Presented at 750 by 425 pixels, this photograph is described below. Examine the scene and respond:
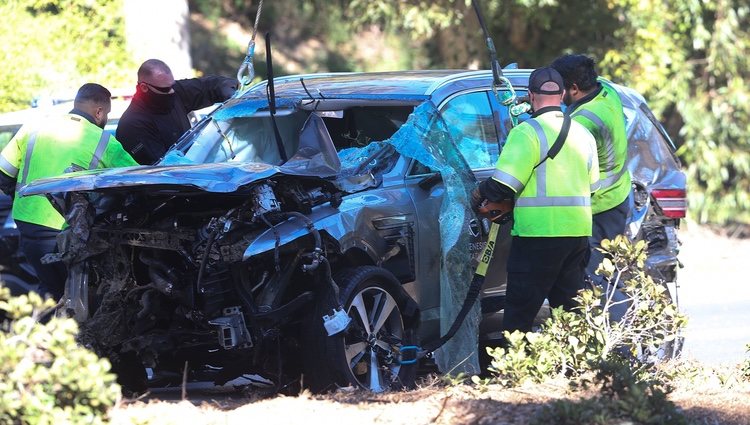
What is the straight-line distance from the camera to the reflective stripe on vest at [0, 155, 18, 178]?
782cm

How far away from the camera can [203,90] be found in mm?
9219

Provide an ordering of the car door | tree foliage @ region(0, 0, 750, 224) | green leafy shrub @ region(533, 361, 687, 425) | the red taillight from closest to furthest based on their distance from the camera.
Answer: green leafy shrub @ region(533, 361, 687, 425) < the car door < the red taillight < tree foliage @ region(0, 0, 750, 224)

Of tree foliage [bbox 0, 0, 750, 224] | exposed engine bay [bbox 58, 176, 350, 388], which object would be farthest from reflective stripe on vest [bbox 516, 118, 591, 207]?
tree foliage [bbox 0, 0, 750, 224]

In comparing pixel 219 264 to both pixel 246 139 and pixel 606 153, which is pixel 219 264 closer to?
pixel 246 139

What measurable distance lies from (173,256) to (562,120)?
2.27 meters

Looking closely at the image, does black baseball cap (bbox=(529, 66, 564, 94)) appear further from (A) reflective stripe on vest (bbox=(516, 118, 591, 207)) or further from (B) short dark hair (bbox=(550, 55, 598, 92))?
(B) short dark hair (bbox=(550, 55, 598, 92))

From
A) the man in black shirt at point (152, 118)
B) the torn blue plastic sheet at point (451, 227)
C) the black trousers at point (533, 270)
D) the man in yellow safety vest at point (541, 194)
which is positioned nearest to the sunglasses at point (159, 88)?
the man in black shirt at point (152, 118)

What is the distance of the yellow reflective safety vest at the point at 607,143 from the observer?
7566mm

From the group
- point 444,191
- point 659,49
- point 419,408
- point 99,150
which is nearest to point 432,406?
point 419,408

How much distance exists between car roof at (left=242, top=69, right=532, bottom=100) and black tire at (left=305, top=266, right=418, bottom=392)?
1338mm

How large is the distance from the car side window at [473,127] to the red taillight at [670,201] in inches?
59.7

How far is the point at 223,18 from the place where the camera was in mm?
27609

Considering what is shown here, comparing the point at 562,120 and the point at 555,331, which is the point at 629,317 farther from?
the point at 562,120

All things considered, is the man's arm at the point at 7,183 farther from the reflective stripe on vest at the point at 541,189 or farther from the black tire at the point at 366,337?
the reflective stripe on vest at the point at 541,189
